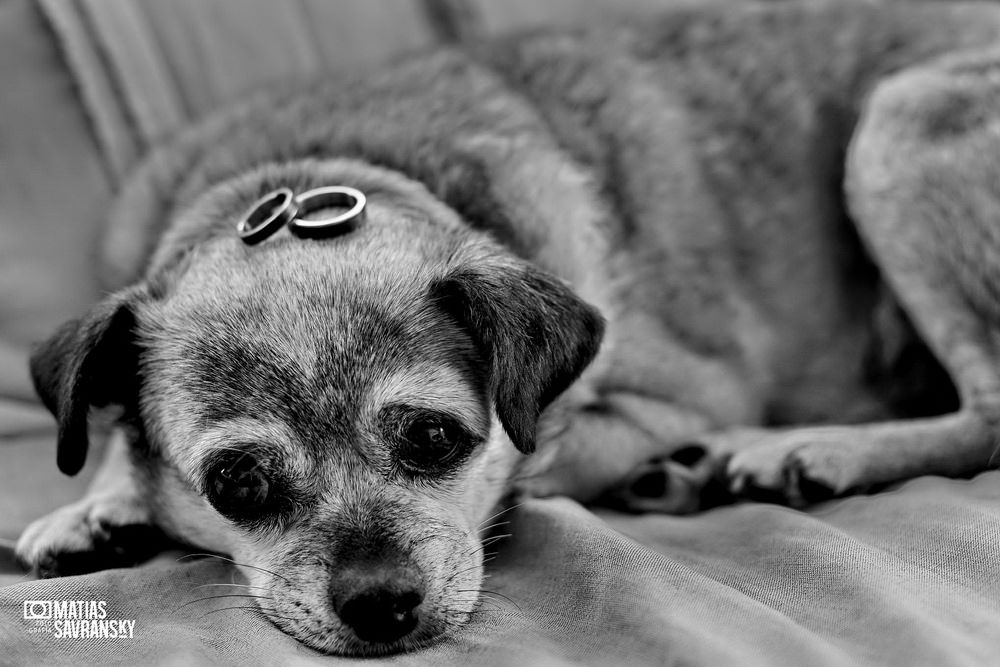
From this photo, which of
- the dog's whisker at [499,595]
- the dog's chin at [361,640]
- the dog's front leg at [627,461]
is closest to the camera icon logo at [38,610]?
the dog's chin at [361,640]

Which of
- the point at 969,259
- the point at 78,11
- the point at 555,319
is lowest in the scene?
the point at 969,259

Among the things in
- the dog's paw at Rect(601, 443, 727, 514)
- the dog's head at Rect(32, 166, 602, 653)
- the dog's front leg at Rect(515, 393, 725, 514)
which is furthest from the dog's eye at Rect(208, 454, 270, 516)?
the dog's paw at Rect(601, 443, 727, 514)

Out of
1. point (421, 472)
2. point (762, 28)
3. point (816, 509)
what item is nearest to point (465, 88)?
point (762, 28)

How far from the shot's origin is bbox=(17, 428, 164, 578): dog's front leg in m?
2.36

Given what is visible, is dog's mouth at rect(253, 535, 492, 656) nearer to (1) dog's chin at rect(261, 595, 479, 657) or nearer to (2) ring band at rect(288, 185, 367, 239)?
(1) dog's chin at rect(261, 595, 479, 657)

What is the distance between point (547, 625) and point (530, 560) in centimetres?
28

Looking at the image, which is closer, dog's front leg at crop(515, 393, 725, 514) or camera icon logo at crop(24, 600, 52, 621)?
camera icon logo at crop(24, 600, 52, 621)

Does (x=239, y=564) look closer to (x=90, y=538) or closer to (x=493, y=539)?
(x=90, y=538)

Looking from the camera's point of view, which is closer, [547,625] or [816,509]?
[547,625]

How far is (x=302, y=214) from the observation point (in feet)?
8.21

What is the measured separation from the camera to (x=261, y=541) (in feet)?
7.27

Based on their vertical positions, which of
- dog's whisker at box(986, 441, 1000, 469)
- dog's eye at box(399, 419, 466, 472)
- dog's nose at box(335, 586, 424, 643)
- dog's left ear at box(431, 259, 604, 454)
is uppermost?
dog's left ear at box(431, 259, 604, 454)

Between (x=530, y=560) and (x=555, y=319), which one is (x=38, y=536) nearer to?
(x=530, y=560)

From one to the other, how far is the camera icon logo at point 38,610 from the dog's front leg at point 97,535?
371 mm
